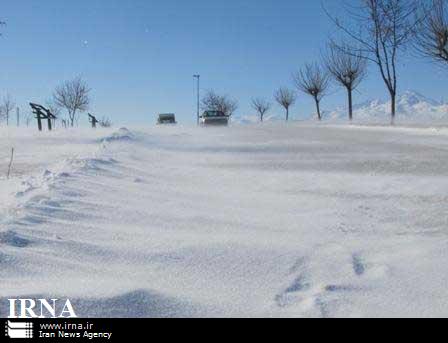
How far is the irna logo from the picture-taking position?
4.86 feet

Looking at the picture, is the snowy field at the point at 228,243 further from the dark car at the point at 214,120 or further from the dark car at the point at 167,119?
the dark car at the point at 167,119

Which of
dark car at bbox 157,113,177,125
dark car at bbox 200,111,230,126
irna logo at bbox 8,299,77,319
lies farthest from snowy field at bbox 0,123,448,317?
A: dark car at bbox 157,113,177,125

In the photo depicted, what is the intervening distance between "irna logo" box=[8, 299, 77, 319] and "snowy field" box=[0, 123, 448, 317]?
0.05 meters

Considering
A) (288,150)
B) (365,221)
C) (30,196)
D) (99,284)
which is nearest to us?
(99,284)

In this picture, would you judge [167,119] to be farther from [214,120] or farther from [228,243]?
[228,243]

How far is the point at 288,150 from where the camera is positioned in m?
6.75

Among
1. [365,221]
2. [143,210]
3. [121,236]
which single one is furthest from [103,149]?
[365,221]

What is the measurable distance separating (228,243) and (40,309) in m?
1.07

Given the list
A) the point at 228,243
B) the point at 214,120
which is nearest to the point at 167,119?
the point at 214,120

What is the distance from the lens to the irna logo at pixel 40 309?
148 cm

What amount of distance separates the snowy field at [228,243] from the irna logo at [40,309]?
0.05m
